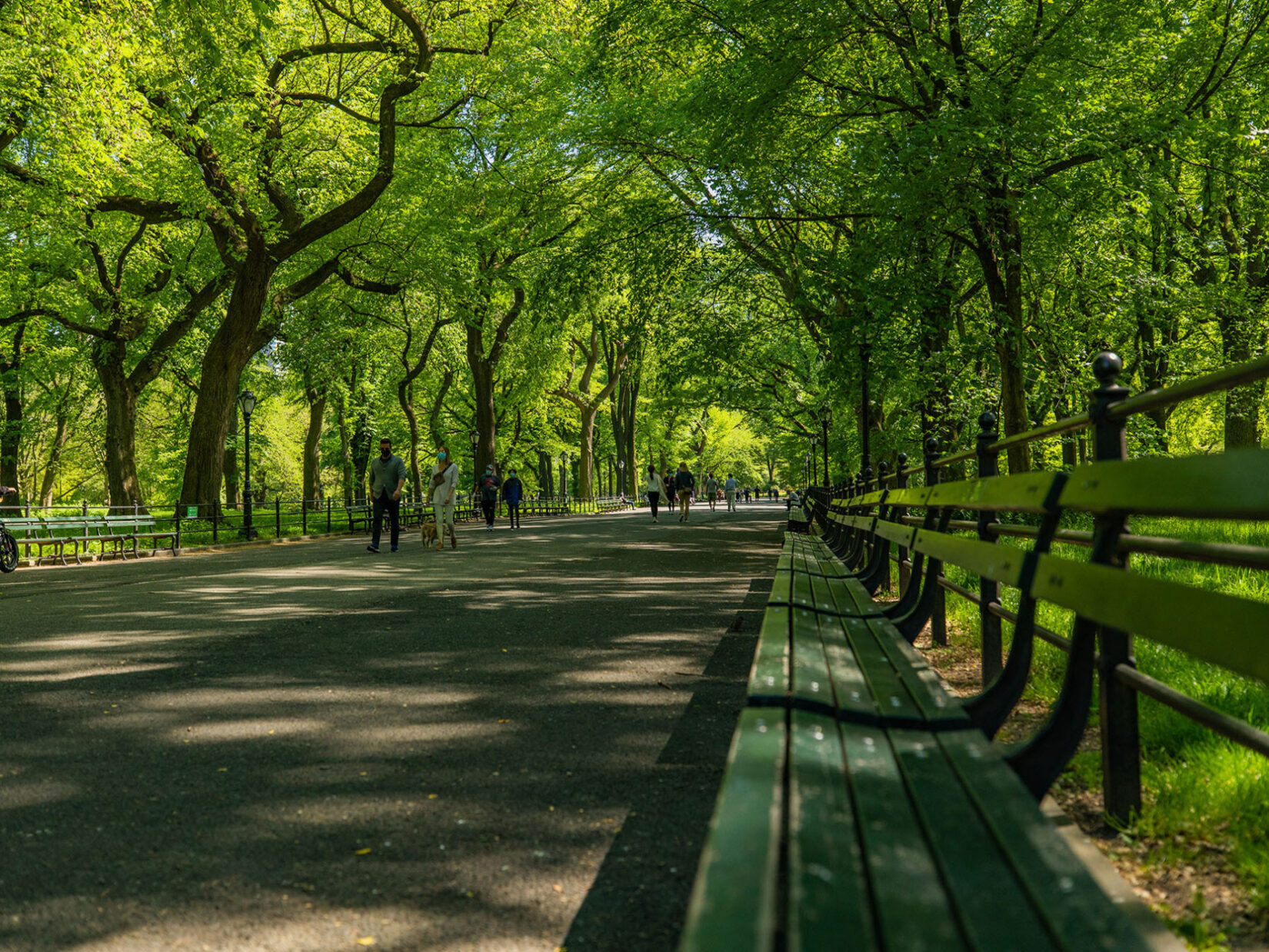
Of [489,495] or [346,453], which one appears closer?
[489,495]

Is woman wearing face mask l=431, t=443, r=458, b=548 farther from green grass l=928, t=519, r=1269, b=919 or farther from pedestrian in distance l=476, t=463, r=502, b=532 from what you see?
green grass l=928, t=519, r=1269, b=919

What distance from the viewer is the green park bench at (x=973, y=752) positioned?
5.03 ft

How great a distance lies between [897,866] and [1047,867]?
9.8 inches

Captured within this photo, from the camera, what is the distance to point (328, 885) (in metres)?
2.71

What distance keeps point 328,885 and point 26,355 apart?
131 ft

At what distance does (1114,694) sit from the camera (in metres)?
2.96

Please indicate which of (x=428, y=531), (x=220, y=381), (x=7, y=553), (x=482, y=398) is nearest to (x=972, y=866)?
(x=7, y=553)

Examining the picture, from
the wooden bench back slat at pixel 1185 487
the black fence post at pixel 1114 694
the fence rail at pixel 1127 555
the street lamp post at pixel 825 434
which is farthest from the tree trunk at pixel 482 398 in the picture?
the wooden bench back slat at pixel 1185 487

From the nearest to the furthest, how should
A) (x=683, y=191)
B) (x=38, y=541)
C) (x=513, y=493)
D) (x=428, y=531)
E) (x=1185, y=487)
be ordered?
(x=1185, y=487) → (x=38, y=541) → (x=428, y=531) → (x=683, y=191) → (x=513, y=493)

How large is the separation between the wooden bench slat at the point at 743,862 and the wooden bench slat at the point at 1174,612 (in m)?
0.78

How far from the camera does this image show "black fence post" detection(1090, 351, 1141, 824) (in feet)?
9.70

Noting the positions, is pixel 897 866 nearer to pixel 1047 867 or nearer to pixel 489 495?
pixel 1047 867

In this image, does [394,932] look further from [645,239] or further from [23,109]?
[23,109]

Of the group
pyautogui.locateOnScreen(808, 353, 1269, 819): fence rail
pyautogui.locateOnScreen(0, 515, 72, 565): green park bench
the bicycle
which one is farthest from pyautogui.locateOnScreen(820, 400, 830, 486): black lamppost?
pyautogui.locateOnScreen(808, 353, 1269, 819): fence rail
